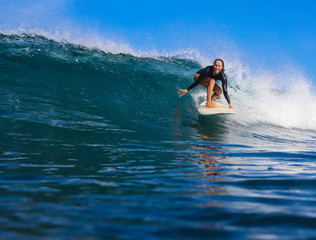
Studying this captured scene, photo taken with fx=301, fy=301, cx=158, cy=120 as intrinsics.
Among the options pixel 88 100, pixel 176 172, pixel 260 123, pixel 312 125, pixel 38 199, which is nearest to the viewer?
pixel 38 199

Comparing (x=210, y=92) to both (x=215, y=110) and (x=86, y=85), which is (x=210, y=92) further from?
(x=86, y=85)

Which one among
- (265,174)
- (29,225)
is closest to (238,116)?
(265,174)

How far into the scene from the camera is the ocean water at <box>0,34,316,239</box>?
1.55 meters

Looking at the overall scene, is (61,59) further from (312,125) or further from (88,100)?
(312,125)

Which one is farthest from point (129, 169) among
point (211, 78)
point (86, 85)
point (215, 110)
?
point (86, 85)

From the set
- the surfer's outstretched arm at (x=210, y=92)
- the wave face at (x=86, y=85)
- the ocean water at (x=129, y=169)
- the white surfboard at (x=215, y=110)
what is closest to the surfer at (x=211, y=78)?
the surfer's outstretched arm at (x=210, y=92)

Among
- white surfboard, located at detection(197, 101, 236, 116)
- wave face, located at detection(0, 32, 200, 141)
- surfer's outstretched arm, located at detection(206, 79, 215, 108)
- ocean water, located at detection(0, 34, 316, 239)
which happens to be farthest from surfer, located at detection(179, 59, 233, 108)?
wave face, located at detection(0, 32, 200, 141)

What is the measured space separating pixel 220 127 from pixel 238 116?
6.81ft

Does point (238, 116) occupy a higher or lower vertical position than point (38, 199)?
higher

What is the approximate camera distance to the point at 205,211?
69.9 inches

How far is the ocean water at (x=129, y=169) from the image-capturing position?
1552 millimetres

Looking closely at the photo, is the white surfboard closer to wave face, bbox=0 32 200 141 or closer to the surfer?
the surfer

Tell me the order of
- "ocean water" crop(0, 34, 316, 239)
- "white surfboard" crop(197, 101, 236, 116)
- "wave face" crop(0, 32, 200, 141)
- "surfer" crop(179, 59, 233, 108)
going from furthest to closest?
1. "white surfboard" crop(197, 101, 236, 116)
2. "surfer" crop(179, 59, 233, 108)
3. "wave face" crop(0, 32, 200, 141)
4. "ocean water" crop(0, 34, 316, 239)

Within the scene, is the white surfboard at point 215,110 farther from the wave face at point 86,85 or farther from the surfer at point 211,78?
the wave face at point 86,85
